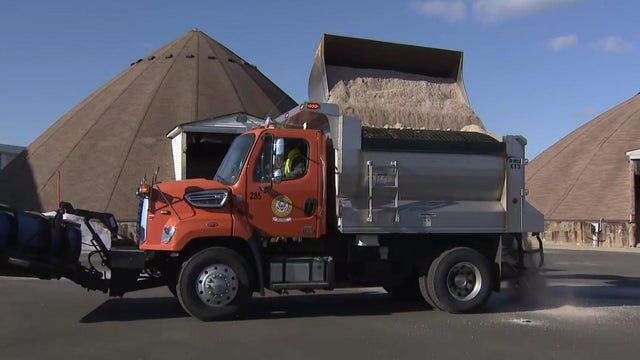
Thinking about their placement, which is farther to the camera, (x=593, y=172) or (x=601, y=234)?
(x=593, y=172)

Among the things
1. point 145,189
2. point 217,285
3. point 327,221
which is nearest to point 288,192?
point 327,221

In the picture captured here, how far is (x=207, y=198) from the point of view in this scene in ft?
29.2

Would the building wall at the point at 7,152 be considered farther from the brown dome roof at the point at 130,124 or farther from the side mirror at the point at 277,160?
the side mirror at the point at 277,160

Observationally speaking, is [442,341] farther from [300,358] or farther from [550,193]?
[550,193]

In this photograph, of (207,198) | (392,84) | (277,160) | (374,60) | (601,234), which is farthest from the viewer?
(601,234)

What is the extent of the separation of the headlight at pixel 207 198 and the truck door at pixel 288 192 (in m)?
0.38

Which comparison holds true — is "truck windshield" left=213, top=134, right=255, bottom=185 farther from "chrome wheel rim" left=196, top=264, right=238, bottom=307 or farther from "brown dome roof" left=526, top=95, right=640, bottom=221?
"brown dome roof" left=526, top=95, right=640, bottom=221

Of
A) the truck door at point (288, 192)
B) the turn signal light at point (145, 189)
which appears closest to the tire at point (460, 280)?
the truck door at point (288, 192)

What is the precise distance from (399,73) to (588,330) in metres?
5.55

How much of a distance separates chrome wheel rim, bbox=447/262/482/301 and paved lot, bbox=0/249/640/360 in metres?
0.39

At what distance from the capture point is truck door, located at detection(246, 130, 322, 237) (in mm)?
9109

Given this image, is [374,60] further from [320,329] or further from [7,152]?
[7,152]

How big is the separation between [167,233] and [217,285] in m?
0.99

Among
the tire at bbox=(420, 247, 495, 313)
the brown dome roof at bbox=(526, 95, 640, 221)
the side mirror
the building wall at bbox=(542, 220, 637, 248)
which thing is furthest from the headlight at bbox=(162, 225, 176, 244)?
the brown dome roof at bbox=(526, 95, 640, 221)
